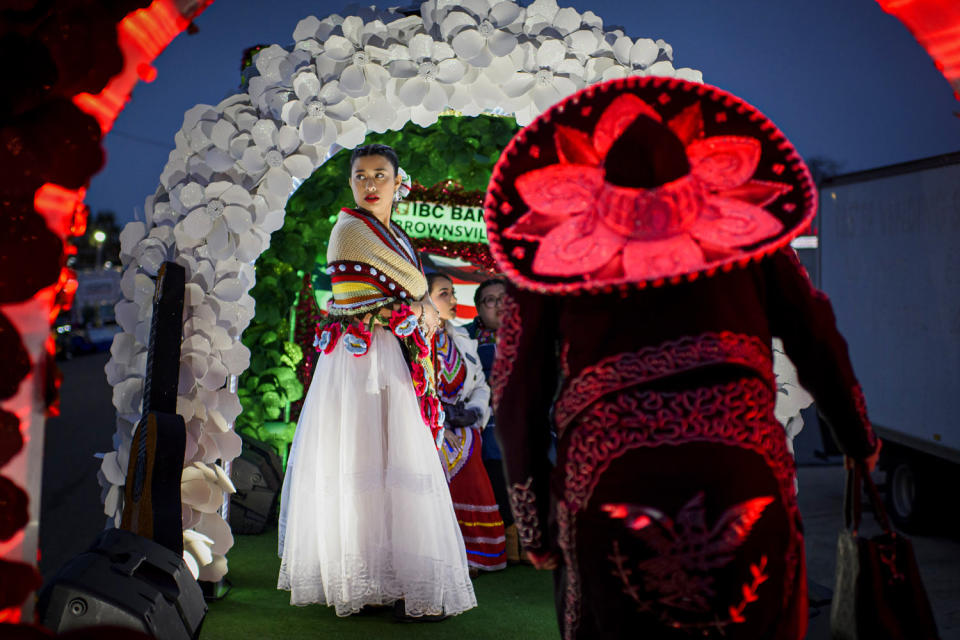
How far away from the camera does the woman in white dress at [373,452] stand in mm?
4082

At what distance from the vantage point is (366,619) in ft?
13.8

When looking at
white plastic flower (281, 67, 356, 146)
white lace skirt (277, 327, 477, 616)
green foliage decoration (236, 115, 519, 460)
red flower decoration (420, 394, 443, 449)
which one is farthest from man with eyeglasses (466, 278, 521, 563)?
white plastic flower (281, 67, 356, 146)

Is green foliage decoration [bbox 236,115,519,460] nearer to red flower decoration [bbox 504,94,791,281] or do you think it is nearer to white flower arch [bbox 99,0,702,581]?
white flower arch [bbox 99,0,702,581]

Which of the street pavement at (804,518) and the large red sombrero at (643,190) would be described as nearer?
the large red sombrero at (643,190)

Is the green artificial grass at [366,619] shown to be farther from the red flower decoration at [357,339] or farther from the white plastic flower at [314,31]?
the white plastic flower at [314,31]

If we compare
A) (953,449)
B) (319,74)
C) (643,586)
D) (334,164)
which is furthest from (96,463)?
(643,586)

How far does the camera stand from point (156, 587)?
3.04 metres

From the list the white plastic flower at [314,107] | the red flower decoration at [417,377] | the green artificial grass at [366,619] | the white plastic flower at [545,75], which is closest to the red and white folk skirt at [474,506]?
the green artificial grass at [366,619]

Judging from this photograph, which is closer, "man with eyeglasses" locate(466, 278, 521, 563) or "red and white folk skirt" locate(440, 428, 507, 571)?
"red and white folk skirt" locate(440, 428, 507, 571)

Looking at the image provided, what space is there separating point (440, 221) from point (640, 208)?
6472 mm

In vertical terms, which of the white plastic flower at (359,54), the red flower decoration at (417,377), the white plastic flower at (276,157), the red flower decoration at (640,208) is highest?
the white plastic flower at (359,54)

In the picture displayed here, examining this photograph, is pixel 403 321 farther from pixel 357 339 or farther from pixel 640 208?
pixel 640 208

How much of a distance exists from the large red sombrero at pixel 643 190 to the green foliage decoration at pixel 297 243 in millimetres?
4639

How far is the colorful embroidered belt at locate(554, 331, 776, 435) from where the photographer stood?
1.81m
